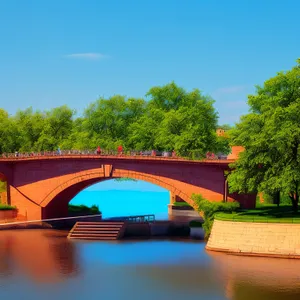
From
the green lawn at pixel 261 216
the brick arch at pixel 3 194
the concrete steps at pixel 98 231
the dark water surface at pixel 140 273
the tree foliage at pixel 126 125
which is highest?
the tree foliage at pixel 126 125

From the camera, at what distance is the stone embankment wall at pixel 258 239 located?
48312 mm

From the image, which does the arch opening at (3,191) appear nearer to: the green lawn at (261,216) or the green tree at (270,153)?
the green lawn at (261,216)

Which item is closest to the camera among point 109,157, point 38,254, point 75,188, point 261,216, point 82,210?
point 261,216

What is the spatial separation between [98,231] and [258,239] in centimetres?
2142

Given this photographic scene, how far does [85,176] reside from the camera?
7088cm

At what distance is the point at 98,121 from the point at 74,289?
55156mm

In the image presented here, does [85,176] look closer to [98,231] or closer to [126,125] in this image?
[98,231]

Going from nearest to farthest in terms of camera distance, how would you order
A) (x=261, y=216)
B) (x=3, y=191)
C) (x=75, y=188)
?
(x=261, y=216) < (x=75, y=188) < (x=3, y=191)

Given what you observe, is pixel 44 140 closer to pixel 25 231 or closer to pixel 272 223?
pixel 25 231

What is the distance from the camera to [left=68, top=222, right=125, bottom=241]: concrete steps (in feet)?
210

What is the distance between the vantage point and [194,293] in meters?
38.7

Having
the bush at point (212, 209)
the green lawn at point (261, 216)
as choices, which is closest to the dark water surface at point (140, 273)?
the bush at point (212, 209)

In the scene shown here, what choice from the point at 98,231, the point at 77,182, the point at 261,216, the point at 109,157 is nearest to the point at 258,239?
the point at 261,216

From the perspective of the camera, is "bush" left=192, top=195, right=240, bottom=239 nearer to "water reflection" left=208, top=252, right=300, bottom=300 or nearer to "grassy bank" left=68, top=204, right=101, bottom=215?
"water reflection" left=208, top=252, right=300, bottom=300
